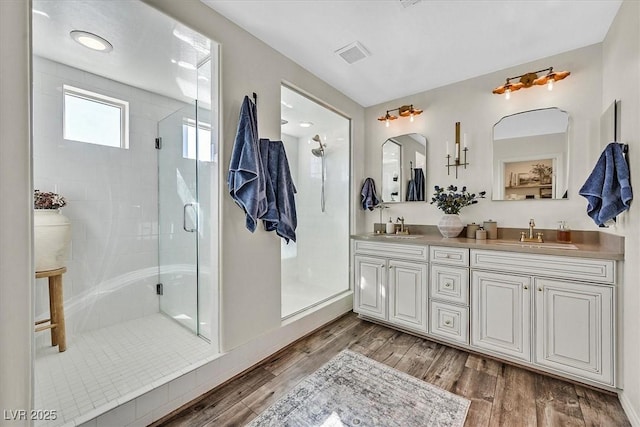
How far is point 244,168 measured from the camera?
5.51 ft

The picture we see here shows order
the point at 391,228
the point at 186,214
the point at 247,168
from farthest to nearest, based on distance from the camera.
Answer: the point at 391,228
the point at 186,214
the point at 247,168

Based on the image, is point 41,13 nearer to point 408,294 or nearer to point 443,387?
point 408,294

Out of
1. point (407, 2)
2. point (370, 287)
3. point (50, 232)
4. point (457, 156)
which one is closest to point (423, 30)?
point (407, 2)

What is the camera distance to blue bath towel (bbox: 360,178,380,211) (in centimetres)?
309

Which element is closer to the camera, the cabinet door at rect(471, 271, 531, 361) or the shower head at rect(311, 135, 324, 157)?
the cabinet door at rect(471, 271, 531, 361)

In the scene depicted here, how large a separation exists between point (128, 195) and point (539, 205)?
3598mm

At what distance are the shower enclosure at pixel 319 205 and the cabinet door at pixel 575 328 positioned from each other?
177 cm

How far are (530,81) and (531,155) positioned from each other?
23.9 inches

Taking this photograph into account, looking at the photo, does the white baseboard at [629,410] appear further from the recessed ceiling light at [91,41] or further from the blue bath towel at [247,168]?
the recessed ceiling light at [91,41]

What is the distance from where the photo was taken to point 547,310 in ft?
5.82

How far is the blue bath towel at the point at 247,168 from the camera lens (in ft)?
5.57

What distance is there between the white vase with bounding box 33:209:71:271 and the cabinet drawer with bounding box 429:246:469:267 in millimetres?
2843

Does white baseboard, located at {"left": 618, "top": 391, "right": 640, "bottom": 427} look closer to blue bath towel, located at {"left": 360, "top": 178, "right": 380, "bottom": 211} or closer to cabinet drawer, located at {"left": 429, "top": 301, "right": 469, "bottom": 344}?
cabinet drawer, located at {"left": 429, "top": 301, "right": 469, "bottom": 344}

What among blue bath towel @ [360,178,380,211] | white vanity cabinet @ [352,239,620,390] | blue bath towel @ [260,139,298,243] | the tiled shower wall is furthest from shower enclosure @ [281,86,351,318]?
the tiled shower wall
